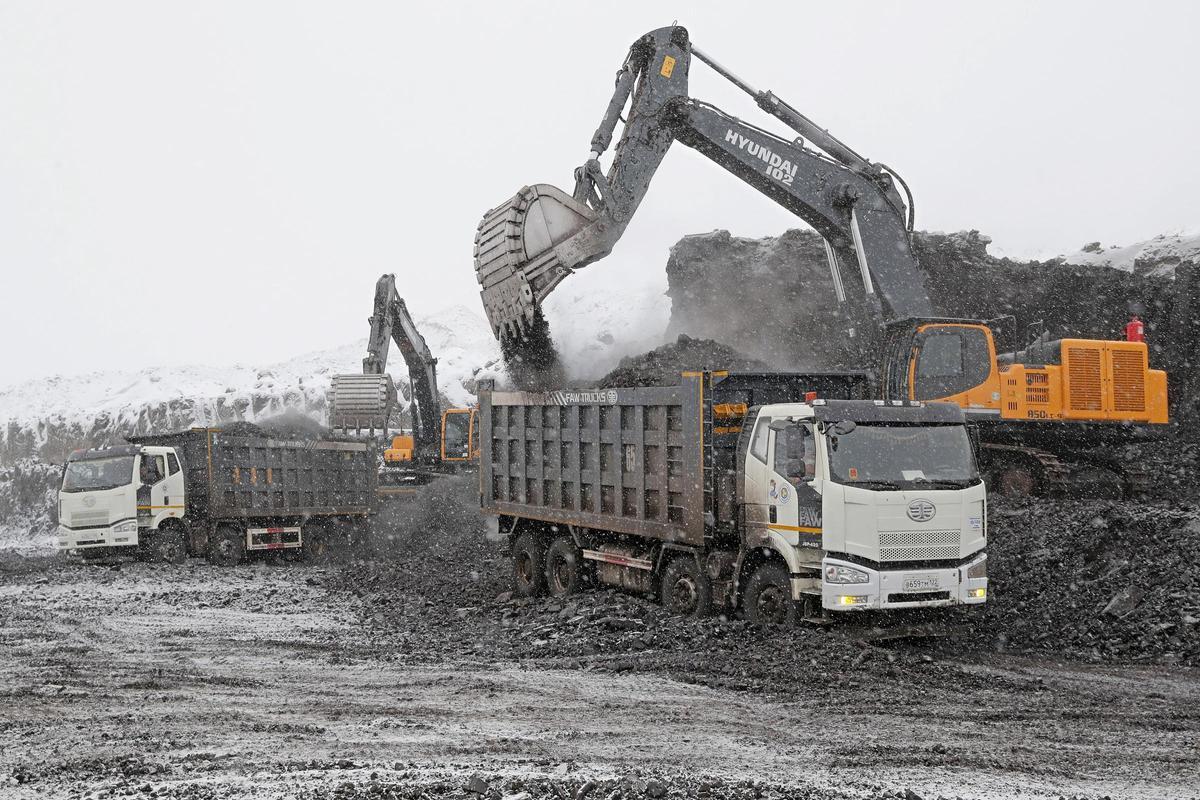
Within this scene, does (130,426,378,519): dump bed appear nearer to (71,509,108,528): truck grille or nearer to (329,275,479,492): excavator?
(71,509,108,528): truck grille

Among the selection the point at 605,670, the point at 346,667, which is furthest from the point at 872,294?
the point at 346,667

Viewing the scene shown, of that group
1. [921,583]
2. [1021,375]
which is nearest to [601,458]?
[921,583]

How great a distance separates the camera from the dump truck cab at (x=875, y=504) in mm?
9859

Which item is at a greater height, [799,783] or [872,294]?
[872,294]

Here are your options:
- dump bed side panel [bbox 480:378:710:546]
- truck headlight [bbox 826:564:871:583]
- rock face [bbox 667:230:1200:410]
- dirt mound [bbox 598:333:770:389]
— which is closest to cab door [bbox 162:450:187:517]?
dump bed side panel [bbox 480:378:710:546]

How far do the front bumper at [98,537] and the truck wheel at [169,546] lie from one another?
49 centimetres

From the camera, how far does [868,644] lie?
10109mm

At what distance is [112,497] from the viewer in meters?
21.4

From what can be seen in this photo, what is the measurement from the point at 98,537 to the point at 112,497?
0.78m

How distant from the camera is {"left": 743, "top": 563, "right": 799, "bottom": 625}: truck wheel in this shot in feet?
34.6

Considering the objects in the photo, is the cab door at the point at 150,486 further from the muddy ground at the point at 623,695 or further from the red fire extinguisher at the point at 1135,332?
the red fire extinguisher at the point at 1135,332

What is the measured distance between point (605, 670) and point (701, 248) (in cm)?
3202

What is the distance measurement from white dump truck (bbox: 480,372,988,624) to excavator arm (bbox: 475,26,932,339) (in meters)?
1.75

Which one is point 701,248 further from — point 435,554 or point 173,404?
point 173,404
